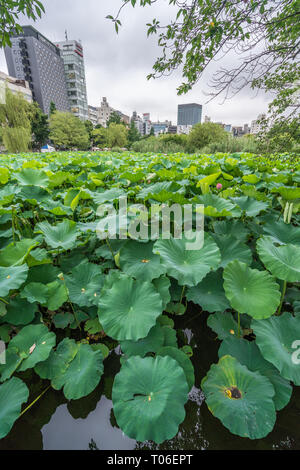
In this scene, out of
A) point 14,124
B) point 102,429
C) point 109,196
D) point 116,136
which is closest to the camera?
point 102,429

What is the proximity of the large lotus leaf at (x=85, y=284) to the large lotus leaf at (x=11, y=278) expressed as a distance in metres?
0.23

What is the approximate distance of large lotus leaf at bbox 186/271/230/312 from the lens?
881 millimetres

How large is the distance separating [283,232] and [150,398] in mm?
1021

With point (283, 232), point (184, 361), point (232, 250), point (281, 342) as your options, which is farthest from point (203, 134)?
point (184, 361)

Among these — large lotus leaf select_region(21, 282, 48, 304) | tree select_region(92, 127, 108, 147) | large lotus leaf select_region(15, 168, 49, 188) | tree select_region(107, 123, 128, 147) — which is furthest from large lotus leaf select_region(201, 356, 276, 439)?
tree select_region(92, 127, 108, 147)

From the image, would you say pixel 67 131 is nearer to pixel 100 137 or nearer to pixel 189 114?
pixel 100 137

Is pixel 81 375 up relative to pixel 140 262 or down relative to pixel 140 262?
down

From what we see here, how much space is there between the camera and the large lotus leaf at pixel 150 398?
550 mm

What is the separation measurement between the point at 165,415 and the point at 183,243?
2.02 feet

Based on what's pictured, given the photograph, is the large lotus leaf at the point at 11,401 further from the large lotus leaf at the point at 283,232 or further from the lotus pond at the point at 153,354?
the large lotus leaf at the point at 283,232

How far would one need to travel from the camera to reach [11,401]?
644 millimetres

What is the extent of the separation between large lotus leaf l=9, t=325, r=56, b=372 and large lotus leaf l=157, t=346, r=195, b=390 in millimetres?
394

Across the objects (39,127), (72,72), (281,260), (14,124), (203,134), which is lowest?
(281,260)

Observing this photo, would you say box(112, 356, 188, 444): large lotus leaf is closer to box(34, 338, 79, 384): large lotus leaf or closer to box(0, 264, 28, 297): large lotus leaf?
box(34, 338, 79, 384): large lotus leaf
